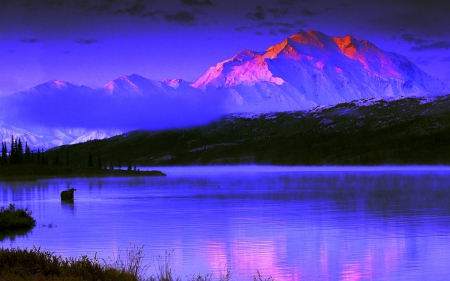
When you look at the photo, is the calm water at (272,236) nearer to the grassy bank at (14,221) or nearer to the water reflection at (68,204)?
the water reflection at (68,204)

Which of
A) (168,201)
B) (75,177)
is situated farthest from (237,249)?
(75,177)

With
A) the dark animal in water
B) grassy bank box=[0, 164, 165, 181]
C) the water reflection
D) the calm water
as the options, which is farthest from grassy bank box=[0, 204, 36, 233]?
grassy bank box=[0, 164, 165, 181]

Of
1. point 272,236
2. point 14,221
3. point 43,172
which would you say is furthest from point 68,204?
point 43,172

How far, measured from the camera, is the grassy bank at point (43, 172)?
149m

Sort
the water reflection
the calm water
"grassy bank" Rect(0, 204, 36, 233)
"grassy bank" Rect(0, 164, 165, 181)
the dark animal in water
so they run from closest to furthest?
the calm water < "grassy bank" Rect(0, 204, 36, 233) < the water reflection < the dark animal in water < "grassy bank" Rect(0, 164, 165, 181)

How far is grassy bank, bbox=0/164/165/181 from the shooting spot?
489ft

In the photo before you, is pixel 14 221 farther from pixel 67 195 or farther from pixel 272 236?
pixel 67 195

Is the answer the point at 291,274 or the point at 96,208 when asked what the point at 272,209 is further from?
the point at 291,274

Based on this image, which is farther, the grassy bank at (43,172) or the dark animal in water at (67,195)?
the grassy bank at (43,172)

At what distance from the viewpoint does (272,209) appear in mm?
59250

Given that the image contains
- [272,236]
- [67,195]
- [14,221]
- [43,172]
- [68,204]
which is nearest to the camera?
[272,236]

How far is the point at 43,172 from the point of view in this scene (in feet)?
514

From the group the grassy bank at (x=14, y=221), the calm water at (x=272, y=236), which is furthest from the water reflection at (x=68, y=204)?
the grassy bank at (x=14, y=221)

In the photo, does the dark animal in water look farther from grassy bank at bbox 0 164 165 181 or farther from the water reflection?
grassy bank at bbox 0 164 165 181
